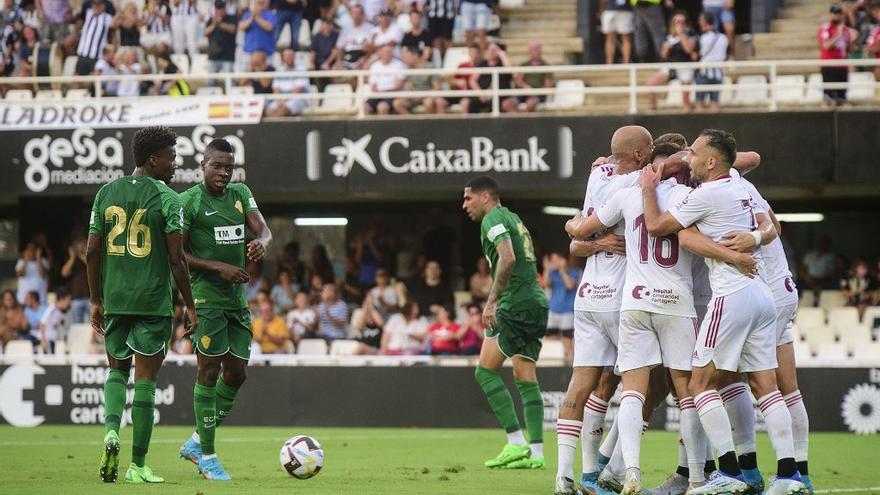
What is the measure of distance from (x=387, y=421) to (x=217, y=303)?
25.8 ft

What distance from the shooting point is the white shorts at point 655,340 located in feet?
27.3

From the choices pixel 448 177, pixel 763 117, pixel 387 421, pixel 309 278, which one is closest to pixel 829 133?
pixel 763 117

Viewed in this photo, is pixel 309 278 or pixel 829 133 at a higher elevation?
pixel 829 133

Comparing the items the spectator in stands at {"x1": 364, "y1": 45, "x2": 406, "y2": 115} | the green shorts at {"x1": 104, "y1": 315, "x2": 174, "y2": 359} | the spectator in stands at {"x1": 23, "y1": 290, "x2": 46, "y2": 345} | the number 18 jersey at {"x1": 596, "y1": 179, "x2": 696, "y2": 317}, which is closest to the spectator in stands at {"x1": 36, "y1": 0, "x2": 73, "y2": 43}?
the spectator in stands at {"x1": 23, "y1": 290, "x2": 46, "y2": 345}

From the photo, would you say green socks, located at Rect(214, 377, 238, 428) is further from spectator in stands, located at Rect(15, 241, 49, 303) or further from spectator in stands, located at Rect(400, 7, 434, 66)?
spectator in stands, located at Rect(15, 241, 49, 303)

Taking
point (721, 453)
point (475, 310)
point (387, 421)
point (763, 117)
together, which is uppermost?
point (763, 117)

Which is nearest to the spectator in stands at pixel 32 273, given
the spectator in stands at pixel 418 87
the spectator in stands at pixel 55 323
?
the spectator in stands at pixel 55 323

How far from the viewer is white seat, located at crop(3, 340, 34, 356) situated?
1984 cm

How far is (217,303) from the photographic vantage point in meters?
10.3

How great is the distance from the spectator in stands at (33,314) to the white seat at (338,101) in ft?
17.4

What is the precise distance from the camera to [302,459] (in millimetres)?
9719

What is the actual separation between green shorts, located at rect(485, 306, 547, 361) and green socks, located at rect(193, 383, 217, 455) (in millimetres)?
2504

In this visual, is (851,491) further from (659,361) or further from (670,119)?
(670,119)

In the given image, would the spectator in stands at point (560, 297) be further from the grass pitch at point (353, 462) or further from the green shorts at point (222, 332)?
the green shorts at point (222, 332)
